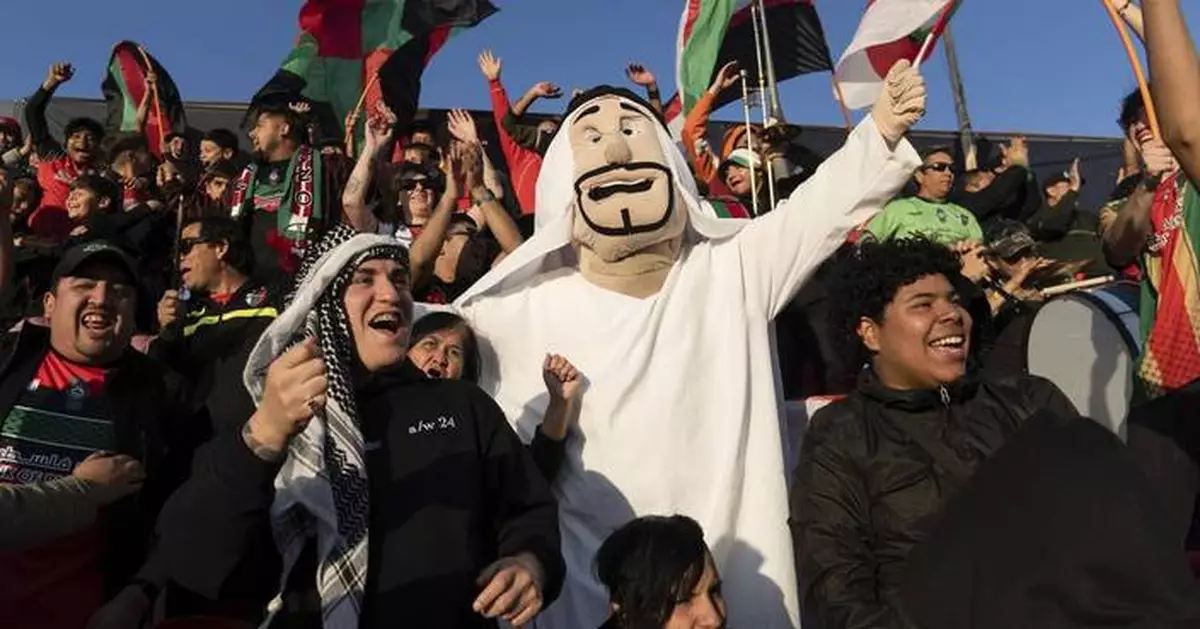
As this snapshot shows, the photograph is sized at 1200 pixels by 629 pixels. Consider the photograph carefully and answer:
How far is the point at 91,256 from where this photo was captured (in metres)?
3.31

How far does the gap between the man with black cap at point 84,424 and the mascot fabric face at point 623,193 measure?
4.50ft

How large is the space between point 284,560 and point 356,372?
47cm

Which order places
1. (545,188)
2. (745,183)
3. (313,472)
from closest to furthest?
1. (313,472)
2. (545,188)
3. (745,183)

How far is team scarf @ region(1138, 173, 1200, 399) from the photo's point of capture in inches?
138

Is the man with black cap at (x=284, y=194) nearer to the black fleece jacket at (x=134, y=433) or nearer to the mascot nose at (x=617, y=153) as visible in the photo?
the black fleece jacket at (x=134, y=433)

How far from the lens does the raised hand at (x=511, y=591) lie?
7.62 ft

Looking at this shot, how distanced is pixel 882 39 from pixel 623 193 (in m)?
3.55

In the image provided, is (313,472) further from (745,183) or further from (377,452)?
(745,183)

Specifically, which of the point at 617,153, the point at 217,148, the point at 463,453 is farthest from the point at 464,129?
the point at 217,148

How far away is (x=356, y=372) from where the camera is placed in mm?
2756

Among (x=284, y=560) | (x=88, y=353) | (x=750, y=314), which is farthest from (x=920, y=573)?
(x=88, y=353)

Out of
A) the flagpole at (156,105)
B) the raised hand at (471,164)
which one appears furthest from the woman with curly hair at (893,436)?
the flagpole at (156,105)

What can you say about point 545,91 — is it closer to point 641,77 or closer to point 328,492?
point 641,77

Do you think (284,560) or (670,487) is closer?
(284,560)
